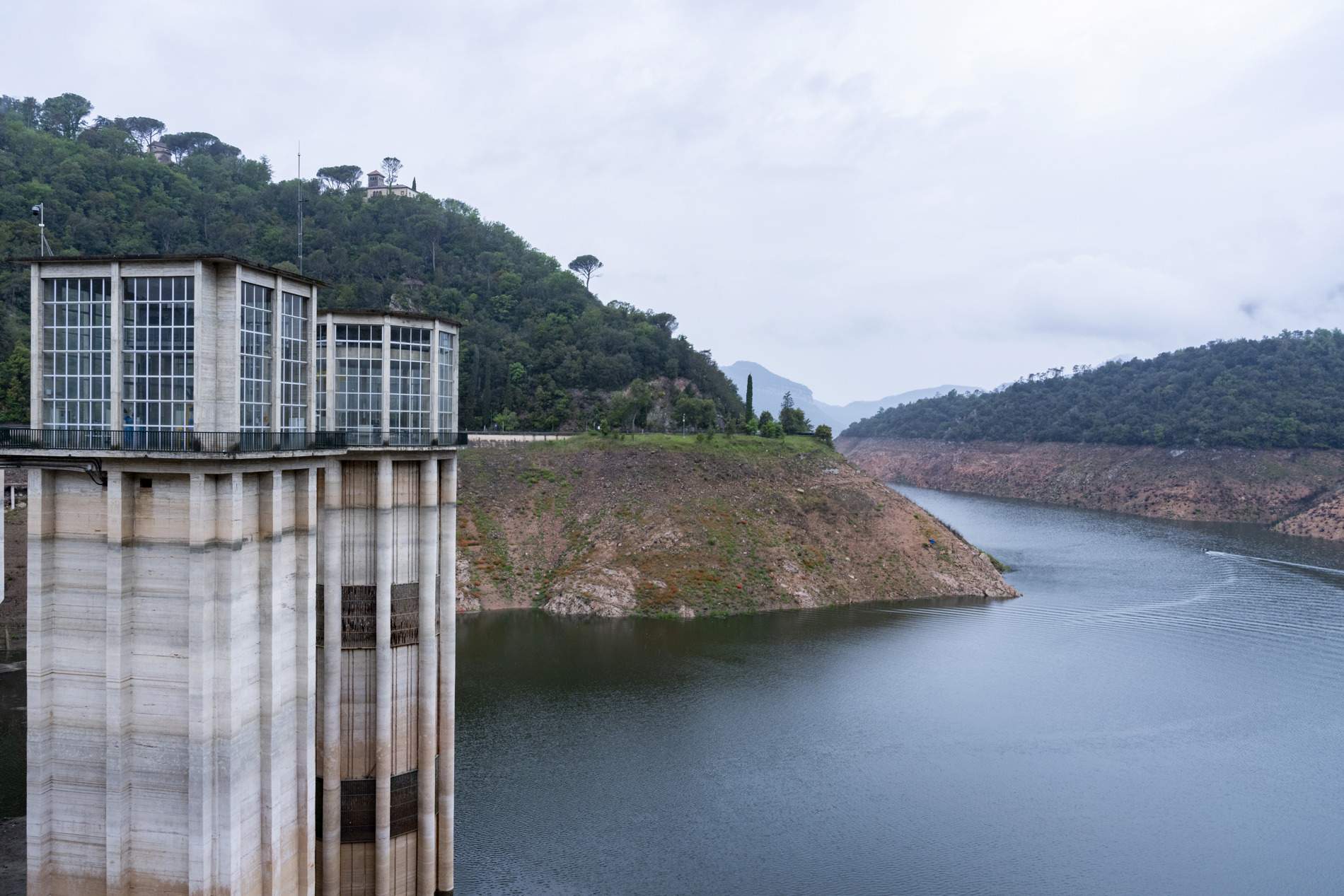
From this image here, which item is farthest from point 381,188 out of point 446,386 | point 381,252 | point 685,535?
point 446,386

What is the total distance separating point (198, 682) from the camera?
20.2 metres

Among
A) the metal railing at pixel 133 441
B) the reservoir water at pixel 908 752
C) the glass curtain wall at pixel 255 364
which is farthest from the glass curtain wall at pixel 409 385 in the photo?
the reservoir water at pixel 908 752

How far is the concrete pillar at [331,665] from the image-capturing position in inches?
1062

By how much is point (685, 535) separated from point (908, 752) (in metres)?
33.3

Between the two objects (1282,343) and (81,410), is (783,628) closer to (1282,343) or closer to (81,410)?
(81,410)

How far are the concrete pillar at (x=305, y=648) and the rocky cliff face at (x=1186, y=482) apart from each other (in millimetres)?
134004

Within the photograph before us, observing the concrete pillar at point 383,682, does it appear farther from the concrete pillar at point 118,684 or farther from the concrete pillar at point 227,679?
the concrete pillar at point 118,684

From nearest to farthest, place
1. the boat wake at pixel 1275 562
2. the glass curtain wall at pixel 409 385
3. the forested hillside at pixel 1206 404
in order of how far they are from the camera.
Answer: the glass curtain wall at pixel 409 385, the boat wake at pixel 1275 562, the forested hillside at pixel 1206 404

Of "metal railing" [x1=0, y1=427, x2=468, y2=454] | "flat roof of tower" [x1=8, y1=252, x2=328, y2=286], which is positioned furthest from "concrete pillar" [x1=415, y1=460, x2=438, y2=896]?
"flat roof of tower" [x1=8, y1=252, x2=328, y2=286]

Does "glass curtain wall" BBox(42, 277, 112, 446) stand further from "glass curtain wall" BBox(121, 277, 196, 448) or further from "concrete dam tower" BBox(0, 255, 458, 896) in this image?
"glass curtain wall" BBox(121, 277, 196, 448)

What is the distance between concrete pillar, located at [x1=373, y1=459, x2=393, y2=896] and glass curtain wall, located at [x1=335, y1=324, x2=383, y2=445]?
1.94 metres

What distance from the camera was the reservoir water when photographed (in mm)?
31781

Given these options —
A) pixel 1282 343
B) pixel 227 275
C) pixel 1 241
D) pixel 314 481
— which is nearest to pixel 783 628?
Answer: pixel 314 481

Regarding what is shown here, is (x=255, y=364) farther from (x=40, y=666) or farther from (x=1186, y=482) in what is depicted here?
(x=1186, y=482)
